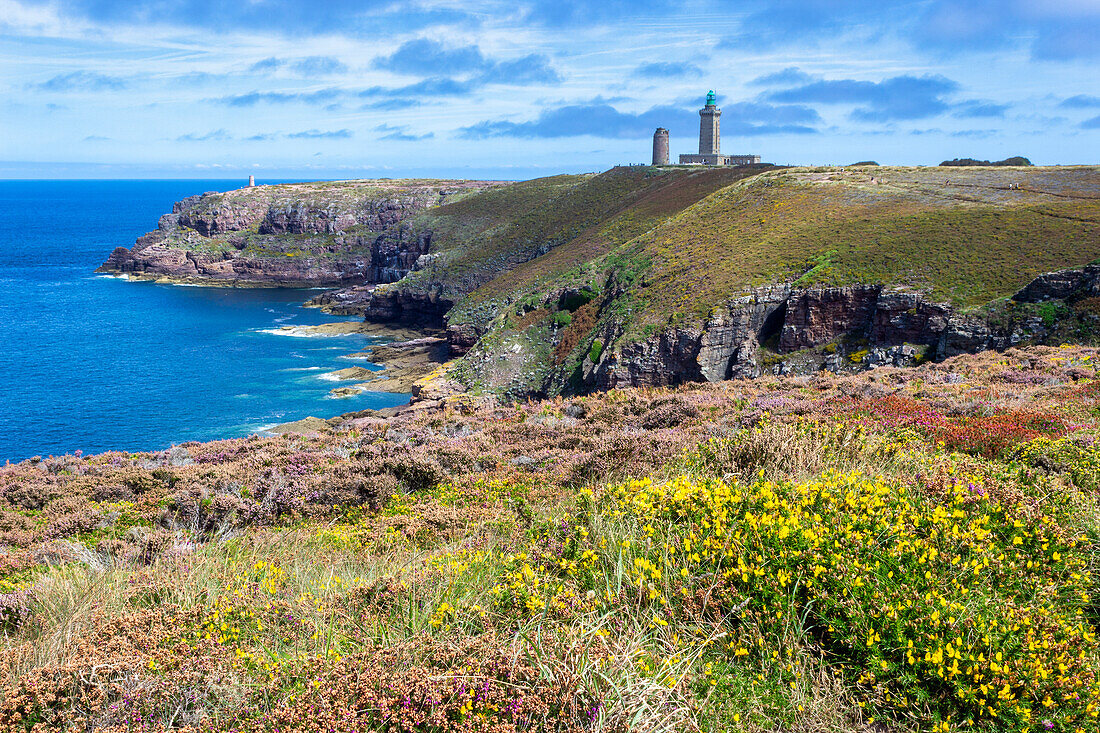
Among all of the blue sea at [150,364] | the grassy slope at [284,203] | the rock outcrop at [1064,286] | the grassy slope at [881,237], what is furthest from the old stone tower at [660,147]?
the rock outcrop at [1064,286]

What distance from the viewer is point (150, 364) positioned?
214 feet

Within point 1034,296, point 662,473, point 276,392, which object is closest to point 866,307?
point 1034,296

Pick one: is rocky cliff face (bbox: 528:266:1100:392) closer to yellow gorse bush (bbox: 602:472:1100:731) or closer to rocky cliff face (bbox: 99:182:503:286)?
yellow gorse bush (bbox: 602:472:1100:731)

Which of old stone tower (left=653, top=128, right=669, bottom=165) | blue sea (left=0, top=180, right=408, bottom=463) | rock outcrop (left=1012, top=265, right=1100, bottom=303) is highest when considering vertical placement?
old stone tower (left=653, top=128, right=669, bottom=165)

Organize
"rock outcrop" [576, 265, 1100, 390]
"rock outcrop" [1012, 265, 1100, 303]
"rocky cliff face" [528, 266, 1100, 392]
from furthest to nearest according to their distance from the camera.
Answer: "rock outcrop" [576, 265, 1100, 390] < "rocky cliff face" [528, 266, 1100, 392] < "rock outcrop" [1012, 265, 1100, 303]

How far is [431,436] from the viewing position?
53.3 ft

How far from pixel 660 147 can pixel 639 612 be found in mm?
123410

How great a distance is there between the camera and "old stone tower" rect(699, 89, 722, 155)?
116 meters

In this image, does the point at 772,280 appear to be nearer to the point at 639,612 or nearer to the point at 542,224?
the point at 639,612

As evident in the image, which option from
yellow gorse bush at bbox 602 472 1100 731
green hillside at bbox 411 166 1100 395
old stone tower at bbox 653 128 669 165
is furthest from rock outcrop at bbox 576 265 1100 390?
old stone tower at bbox 653 128 669 165

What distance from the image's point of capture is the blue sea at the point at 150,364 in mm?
47750

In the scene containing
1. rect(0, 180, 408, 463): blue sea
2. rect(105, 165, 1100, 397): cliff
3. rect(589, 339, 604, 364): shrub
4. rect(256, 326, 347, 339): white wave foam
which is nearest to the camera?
rect(105, 165, 1100, 397): cliff

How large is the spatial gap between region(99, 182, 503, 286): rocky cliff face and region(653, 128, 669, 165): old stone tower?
4493 centimetres

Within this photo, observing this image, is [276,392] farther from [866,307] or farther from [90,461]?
[866,307]
